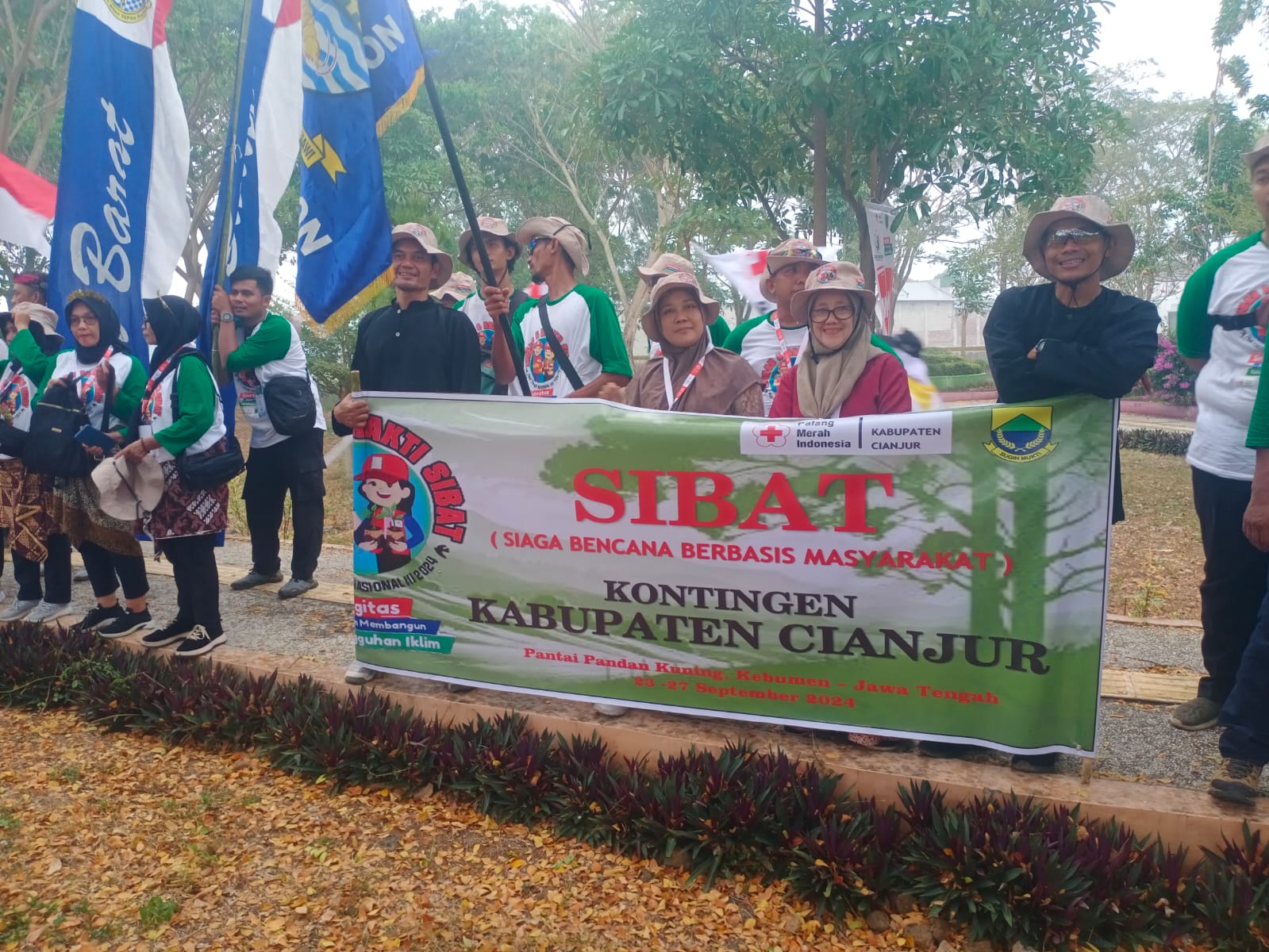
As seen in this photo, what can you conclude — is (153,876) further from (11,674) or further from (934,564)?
(934,564)

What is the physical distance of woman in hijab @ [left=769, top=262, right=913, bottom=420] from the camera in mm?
3195

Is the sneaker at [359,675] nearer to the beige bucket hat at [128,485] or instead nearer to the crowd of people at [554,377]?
the crowd of people at [554,377]

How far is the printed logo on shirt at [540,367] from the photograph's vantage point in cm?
419

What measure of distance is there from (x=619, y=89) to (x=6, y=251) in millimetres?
18028

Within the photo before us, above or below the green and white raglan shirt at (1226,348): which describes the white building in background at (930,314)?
above

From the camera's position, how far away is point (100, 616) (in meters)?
4.73

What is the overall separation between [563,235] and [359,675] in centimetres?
210

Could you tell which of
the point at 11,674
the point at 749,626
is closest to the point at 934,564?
the point at 749,626

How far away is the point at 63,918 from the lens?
2.67 m

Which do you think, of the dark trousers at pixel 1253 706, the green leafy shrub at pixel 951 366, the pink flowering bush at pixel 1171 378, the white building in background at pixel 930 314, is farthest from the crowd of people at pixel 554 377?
the white building in background at pixel 930 314

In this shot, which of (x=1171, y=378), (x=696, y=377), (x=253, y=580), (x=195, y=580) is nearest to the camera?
(x=696, y=377)

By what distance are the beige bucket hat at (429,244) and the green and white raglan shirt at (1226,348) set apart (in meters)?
2.98

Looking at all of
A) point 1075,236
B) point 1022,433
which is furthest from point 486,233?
point 1022,433

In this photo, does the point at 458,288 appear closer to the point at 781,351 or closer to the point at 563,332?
the point at 563,332
